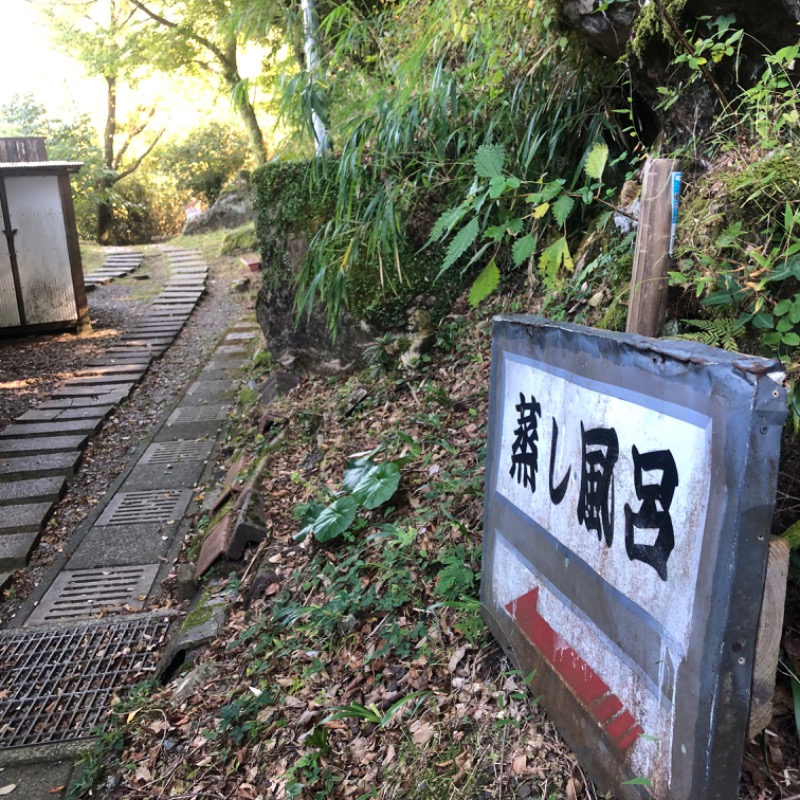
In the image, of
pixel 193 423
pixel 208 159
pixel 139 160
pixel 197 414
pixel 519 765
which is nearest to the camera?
pixel 519 765

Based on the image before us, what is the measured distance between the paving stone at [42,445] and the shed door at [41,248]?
4373mm

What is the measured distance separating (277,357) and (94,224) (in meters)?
18.1

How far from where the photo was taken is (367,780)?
212 centimetres

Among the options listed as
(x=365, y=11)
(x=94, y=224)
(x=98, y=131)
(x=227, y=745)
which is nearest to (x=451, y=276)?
(x=365, y=11)

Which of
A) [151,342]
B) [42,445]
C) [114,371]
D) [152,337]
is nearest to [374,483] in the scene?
[42,445]

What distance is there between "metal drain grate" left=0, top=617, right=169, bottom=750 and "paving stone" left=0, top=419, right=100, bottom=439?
3303mm

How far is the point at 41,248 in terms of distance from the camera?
33.6 feet

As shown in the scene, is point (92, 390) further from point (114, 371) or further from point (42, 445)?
point (42, 445)

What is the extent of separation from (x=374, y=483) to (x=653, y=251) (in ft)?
6.53

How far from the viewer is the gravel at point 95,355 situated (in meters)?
5.44

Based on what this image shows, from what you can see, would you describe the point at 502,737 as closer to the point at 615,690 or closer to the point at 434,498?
the point at 615,690

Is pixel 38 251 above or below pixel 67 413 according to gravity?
above

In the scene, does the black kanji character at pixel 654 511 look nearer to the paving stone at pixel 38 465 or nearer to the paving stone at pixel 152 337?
the paving stone at pixel 38 465

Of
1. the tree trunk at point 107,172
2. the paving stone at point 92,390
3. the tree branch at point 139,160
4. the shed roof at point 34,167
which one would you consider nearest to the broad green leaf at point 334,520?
the paving stone at point 92,390
